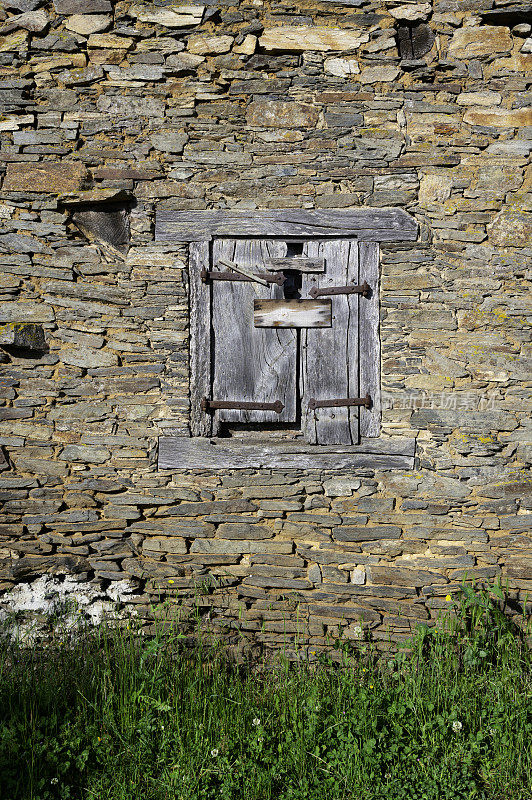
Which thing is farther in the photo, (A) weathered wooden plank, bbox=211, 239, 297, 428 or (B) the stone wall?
(A) weathered wooden plank, bbox=211, 239, 297, 428

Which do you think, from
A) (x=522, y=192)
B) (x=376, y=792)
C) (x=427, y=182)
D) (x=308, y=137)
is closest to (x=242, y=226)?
(x=308, y=137)

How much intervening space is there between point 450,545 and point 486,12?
3.26 m

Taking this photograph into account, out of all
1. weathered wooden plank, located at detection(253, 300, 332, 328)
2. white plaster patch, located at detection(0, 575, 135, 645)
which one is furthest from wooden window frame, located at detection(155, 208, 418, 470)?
white plaster patch, located at detection(0, 575, 135, 645)

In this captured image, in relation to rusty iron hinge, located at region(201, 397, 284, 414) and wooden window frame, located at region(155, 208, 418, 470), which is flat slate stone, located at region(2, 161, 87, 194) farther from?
rusty iron hinge, located at region(201, 397, 284, 414)

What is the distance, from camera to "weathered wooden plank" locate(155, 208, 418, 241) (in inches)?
143

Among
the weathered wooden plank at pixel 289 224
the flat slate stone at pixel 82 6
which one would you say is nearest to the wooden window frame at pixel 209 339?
the weathered wooden plank at pixel 289 224

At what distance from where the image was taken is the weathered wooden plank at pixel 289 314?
3.71 metres

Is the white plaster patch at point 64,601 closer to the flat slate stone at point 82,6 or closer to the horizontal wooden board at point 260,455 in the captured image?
the horizontal wooden board at point 260,455

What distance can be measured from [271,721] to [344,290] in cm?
246

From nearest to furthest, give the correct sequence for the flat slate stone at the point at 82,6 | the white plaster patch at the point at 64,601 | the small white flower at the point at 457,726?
Result: 1. the small white flower at the point at 457,726
2. the flat slate stone at the point at 82,6
3. the white plaster patch at the point at 64,601

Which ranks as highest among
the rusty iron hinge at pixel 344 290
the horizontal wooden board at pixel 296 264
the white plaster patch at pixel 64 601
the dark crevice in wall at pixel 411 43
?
the dark crevice in wall at pixel 411 43

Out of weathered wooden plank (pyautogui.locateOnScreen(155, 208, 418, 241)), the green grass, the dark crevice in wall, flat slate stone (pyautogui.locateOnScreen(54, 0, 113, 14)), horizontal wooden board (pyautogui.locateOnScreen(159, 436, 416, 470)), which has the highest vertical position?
flat slate stone (pyautogui.locateOnScreen(54, 0, 113, 14))

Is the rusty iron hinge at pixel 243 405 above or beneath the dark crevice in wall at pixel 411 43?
beneath

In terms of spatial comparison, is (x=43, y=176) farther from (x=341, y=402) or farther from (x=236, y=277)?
(x=341, y=402)
